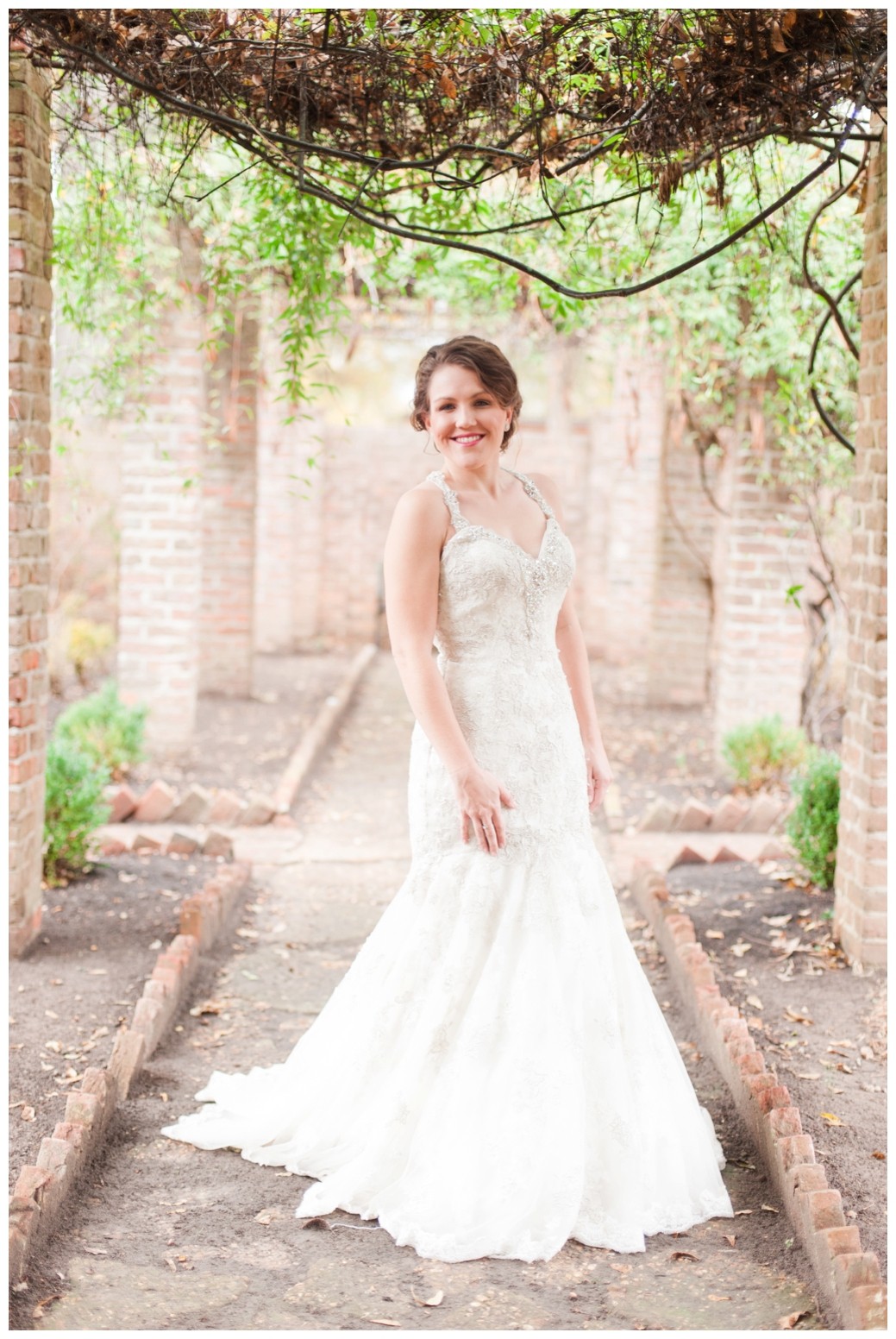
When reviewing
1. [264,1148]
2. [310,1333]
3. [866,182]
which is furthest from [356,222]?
[310,1333]

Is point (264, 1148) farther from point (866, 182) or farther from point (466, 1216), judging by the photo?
point (866, 182)

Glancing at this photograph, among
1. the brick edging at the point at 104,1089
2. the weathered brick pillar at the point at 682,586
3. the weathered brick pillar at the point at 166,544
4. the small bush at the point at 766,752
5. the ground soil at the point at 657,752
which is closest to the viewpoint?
the brick edging at the point at 104,1089

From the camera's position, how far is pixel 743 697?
873 centimetres

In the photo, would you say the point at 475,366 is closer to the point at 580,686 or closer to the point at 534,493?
the point at 534,493

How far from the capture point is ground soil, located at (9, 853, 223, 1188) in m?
3.71

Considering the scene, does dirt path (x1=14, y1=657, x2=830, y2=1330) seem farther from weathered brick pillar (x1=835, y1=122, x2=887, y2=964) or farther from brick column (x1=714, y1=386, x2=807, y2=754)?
brick column (x1=714, y1=386, x2=807, y2=754)

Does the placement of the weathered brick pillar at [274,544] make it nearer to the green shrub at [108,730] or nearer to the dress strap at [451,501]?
the green shrub at [108,730]

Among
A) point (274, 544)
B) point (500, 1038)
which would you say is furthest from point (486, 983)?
point (274, 544)

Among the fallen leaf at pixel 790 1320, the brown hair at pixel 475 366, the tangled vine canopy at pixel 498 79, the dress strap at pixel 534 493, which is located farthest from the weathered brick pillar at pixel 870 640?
the fallen leaf at pixel 790 1320

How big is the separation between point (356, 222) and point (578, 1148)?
342 cm

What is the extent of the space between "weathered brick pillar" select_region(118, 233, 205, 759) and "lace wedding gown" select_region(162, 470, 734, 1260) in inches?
206

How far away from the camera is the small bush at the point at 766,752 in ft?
26.7

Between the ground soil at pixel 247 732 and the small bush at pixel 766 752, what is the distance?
9.88 feet

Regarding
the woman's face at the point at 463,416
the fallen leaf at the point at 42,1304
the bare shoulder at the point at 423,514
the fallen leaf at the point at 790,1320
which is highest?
the woman's face at the point at 463,416
